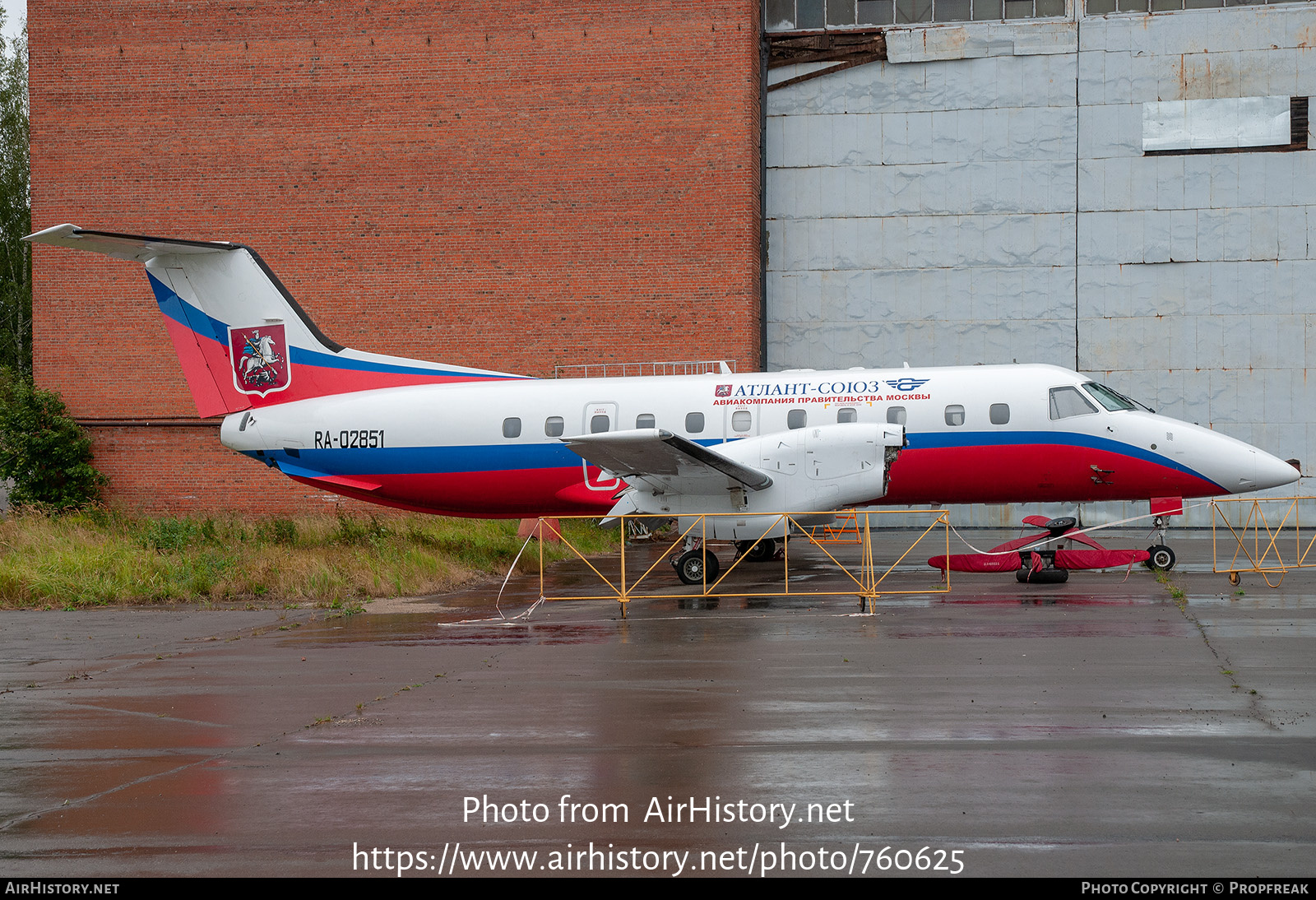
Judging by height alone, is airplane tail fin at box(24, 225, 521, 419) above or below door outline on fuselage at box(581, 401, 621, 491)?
above

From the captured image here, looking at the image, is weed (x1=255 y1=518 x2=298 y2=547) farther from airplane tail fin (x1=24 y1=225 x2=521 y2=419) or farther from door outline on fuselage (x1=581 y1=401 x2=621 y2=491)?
door outline on fuselage (x1=581 y1=401 x2=621 y2=491)

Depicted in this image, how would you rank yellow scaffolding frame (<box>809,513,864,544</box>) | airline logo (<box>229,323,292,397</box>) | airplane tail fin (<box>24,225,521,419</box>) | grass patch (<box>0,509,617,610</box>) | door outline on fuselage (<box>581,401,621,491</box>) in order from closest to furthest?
grass patch (<box>0,509,617,610</box>) < door outline on fuselage (<box>581,401,621,491</box>) < airplane tail fin (<box>24,225,521,419</box>) < airline logo (<box>229,323,292,397</box>) < yellow scaffolding frame (<box>809,513,864,544</box>)

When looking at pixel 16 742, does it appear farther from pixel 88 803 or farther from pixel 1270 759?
pixel 1270 759

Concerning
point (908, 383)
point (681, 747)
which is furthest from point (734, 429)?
point (681, 747)

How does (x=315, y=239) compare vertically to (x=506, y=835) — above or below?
above

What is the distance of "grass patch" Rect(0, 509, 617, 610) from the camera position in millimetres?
17484

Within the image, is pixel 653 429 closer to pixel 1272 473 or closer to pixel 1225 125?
pixel 1272 473

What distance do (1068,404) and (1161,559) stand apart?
2899 mm

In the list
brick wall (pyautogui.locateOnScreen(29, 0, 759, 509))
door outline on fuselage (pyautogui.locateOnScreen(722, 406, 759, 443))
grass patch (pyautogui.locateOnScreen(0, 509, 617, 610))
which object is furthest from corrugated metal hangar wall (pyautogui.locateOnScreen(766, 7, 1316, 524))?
door outline on fuselage (pyautogui.locateOnScreen(722, 406, 759, 443))

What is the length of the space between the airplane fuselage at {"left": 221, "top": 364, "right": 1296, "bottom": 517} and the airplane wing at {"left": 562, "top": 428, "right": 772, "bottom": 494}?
1.48 metres

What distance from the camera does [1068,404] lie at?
18.4 m

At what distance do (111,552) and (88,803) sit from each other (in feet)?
45.5

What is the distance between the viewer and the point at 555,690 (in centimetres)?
981

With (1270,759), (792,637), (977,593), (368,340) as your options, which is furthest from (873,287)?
(1270,759)
